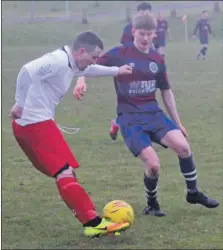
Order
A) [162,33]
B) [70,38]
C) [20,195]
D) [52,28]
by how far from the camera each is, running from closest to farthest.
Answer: [20,195] < [162,33] < [70,38] < [52,28]

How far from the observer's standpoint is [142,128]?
704cm

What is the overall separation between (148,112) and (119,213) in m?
1.20

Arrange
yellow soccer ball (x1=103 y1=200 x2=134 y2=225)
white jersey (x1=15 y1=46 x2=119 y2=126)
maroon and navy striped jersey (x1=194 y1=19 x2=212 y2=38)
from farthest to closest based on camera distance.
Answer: maroon and navy striped jersey (x1=194 y1=19 x2=212 y2=38) < yellow soccer ball (x1=103 y1=200 x2=134 y2=225) < white jersey (x1=15 y1=46 x2=119 y2=126)

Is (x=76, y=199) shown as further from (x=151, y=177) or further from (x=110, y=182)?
(x=110, y=182)

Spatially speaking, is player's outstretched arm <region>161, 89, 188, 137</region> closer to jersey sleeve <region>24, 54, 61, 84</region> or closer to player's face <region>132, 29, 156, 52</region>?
player's face <region>132, 29, 156, 52</region>

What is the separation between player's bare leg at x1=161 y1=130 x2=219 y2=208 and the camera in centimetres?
692

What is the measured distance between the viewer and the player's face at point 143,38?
7.12 meters

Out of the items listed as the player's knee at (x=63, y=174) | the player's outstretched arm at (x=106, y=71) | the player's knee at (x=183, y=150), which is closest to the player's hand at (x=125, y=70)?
the player's outstretched arm at (x=106, y=71)

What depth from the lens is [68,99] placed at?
17.0 meters

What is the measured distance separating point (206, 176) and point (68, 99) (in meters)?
8.36

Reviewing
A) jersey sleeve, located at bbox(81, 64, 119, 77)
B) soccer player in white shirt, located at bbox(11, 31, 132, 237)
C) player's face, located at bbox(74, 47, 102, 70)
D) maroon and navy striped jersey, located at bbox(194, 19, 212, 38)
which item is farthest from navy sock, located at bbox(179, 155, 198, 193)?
maroon and navy striped jersey, located at bbox(194, 19, 212, 38)

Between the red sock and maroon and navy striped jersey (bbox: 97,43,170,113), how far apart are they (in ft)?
4.28

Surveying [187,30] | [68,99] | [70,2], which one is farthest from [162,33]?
[70,2]

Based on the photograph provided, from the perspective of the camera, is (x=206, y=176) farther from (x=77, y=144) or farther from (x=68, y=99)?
(x=68, y=99)
